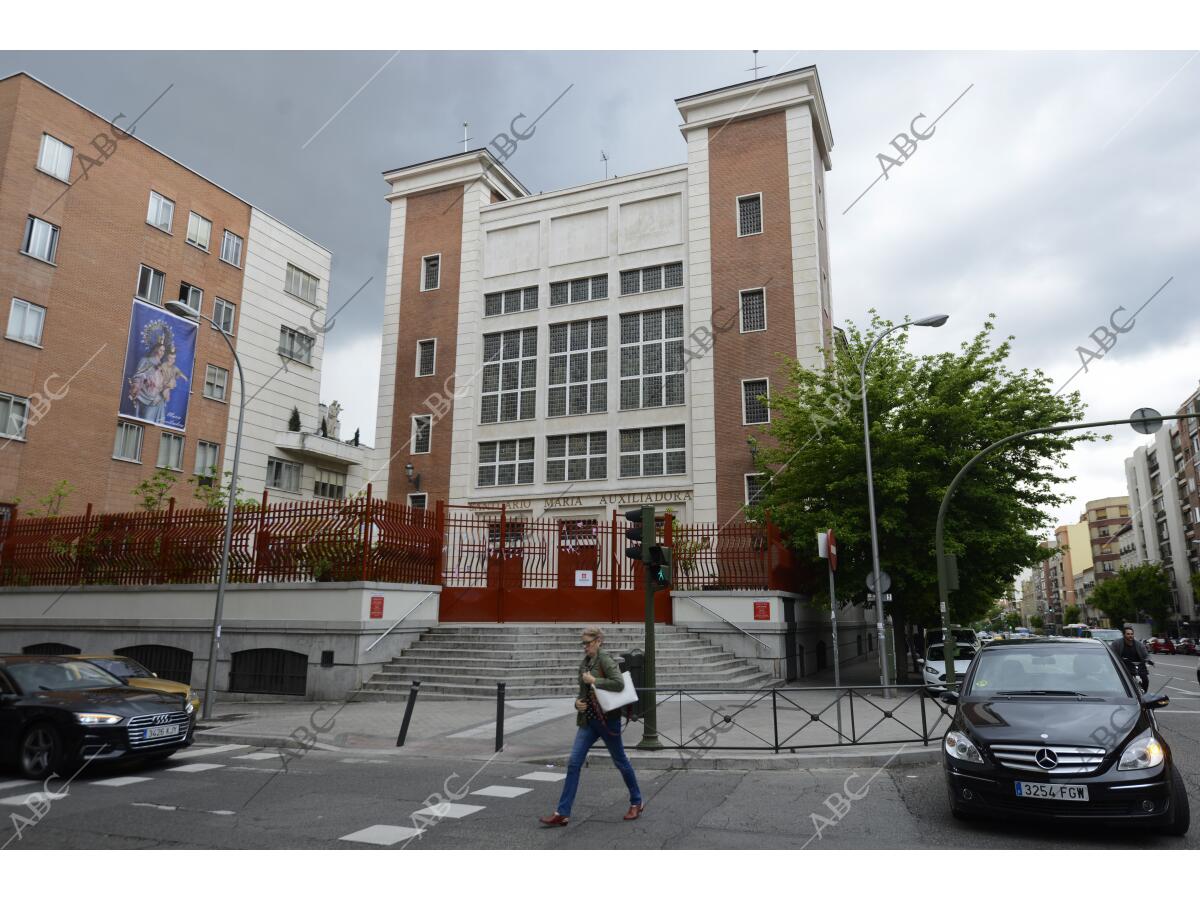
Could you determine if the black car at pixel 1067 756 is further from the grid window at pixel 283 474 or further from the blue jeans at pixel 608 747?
the grid window at pixel 283 474

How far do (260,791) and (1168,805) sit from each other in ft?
26.9

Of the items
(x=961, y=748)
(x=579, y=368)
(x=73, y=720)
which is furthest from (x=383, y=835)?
(x=579, y=368)

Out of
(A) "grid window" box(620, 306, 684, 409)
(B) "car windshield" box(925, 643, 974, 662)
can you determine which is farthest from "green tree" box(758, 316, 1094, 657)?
(A) "grid window" box(620, 306, 684, 409)

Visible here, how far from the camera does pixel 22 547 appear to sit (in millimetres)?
21734

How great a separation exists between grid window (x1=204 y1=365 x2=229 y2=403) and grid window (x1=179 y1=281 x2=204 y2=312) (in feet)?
9.16

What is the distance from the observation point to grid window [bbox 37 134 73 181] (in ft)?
96.1

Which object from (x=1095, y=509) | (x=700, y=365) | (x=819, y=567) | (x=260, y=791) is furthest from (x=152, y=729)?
(x=1095, y=509)

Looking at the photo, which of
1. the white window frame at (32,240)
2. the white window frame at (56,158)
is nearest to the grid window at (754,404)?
the white window frame at (32,240)

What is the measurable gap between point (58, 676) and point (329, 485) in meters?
31.3

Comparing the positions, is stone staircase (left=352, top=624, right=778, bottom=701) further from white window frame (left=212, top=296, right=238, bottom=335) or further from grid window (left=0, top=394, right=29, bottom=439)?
white window frame (left=212, top=296, right=238, bottom=335)

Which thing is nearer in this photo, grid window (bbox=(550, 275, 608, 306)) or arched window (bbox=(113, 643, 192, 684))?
arched window (bbox=(113, 643, 192, 684))

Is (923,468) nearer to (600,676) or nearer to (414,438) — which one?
(600,676)

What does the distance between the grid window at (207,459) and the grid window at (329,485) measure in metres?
5.33

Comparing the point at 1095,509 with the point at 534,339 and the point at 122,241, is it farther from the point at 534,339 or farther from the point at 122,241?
the point at 122,241
